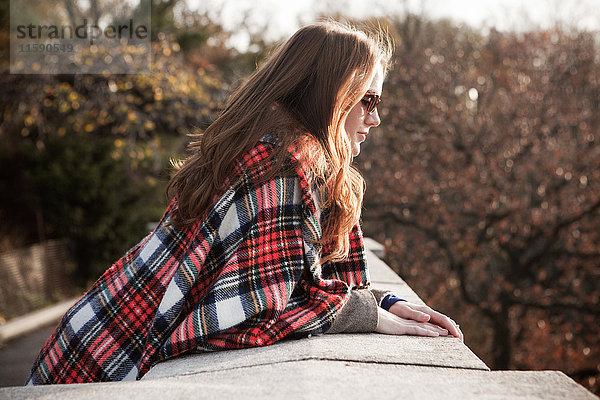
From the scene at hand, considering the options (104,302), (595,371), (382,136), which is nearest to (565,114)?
(382,136)

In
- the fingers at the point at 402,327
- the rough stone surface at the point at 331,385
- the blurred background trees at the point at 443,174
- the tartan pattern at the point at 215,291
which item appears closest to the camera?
the rough stone surface at the point at 331,385

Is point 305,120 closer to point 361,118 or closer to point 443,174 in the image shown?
point 361,118

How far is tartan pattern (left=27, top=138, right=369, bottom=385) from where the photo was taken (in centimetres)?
209

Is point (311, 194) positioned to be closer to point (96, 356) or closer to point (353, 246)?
point (353, 246)

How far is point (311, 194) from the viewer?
7.31ft

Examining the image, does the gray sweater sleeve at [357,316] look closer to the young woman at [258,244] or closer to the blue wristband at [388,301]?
the young woman at [258,244]

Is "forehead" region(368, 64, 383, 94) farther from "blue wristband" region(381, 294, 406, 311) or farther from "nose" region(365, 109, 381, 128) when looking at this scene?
"blue wristband" region(381, 294, 406, 311)

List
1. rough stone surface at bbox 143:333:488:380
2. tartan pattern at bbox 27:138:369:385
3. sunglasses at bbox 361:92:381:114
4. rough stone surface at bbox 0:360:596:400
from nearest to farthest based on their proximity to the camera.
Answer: rough stone surface at bbox 0:360:596:400 → rough stone surface at bbox 143:333:488:380 → tartan pattern at bbox 27:138:369:385 → sunglasses at bbox 361:92:381:114

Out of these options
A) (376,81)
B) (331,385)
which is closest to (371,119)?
(376,81)

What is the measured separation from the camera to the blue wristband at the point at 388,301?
8.35 ft

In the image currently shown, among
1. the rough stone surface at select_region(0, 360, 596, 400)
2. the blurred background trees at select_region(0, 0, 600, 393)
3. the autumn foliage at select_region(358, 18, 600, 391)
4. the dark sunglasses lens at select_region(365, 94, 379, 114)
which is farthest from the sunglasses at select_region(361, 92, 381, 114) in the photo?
the autumn foliage at select_region(358, 18, 600, 391)

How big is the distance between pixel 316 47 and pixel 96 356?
1.34 m

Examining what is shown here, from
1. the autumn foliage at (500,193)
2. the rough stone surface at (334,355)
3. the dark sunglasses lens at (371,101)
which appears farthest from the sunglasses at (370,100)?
the autumn foliage at (500,193)

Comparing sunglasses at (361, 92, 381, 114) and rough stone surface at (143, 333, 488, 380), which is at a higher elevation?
sunglasses at (361, 92, 381, 114)
